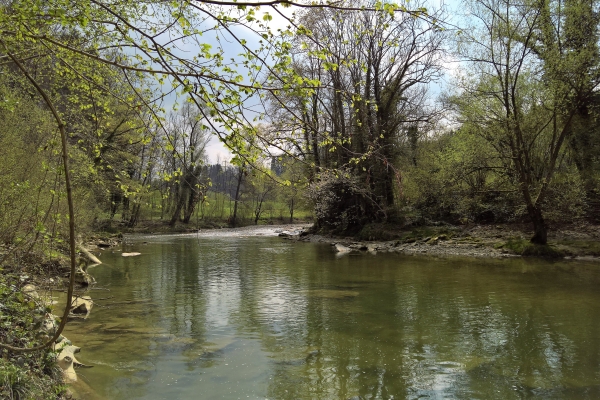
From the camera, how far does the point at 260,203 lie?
55.7 m

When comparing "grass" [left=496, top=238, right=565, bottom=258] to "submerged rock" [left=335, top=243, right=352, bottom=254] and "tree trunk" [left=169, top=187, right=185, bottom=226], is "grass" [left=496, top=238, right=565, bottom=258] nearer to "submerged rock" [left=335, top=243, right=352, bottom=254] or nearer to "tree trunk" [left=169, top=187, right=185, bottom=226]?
"submerged rock" [left=335, top=243, right=352, bottom=254]

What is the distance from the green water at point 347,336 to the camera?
18.4ft

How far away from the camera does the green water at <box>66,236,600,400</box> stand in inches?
221

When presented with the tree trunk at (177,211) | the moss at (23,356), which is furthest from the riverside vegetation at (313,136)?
the tree trunk at (177,211)

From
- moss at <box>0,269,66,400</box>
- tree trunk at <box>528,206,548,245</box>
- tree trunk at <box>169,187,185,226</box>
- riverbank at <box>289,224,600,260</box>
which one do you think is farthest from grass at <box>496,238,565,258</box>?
tree trunk at <box>169,187,185,226</box>

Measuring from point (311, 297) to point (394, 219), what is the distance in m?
17.0

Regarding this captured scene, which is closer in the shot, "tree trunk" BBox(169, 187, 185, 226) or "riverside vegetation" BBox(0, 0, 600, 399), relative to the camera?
"riverside vegetation" BBox(0, 0, 600, 399)

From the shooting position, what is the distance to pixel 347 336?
25.2 ft

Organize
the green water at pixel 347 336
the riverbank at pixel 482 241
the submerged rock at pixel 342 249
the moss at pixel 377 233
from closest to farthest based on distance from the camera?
the green water at pixel 347 336 < the riverbank at pixel 482 241 < the submerged rock at pixel 342 249 < the moss at pixel 377 233

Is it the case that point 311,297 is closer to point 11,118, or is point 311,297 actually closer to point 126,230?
point 11,118

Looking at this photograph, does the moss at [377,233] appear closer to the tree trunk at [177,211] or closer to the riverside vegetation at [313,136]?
the riverside vegetation at [313,136]

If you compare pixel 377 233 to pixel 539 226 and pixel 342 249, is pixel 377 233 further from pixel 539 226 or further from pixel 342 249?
pixel 539 226

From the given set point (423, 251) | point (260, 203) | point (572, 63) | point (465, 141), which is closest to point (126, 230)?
point (260, 203)

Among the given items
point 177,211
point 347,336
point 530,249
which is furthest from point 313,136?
point 177,211
